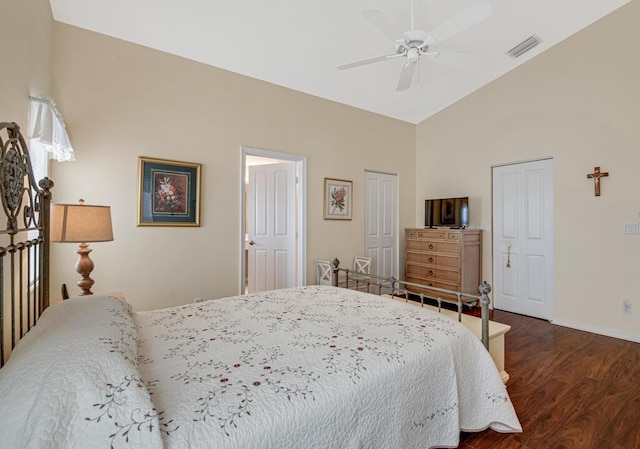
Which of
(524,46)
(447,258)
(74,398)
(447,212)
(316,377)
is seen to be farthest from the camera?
(447,212)

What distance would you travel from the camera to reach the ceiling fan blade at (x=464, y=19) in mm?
2008

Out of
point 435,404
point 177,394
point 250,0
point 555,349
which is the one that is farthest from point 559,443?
point 250,0

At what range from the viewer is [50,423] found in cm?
72

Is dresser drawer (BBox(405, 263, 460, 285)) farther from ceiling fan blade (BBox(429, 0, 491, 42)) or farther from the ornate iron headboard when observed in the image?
the ornate iron headboard

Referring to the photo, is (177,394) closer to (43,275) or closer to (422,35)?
(43,275)

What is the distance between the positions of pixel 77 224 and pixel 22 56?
3.12ft

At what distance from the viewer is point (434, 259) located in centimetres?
455

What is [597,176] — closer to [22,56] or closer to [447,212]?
[447,212]

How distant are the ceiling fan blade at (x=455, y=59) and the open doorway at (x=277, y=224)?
198 cm

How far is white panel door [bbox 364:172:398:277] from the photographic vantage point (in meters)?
4.84

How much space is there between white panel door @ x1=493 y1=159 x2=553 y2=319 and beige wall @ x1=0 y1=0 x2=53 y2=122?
16.1ft

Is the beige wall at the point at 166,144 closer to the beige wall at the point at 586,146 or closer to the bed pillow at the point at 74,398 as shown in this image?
the bed pillow at the point at 74,398

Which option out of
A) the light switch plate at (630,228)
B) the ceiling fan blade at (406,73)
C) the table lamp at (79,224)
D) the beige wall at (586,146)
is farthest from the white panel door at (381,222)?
the table lamp at (79,224)

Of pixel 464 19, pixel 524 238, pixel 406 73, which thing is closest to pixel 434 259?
pixel 524 238
